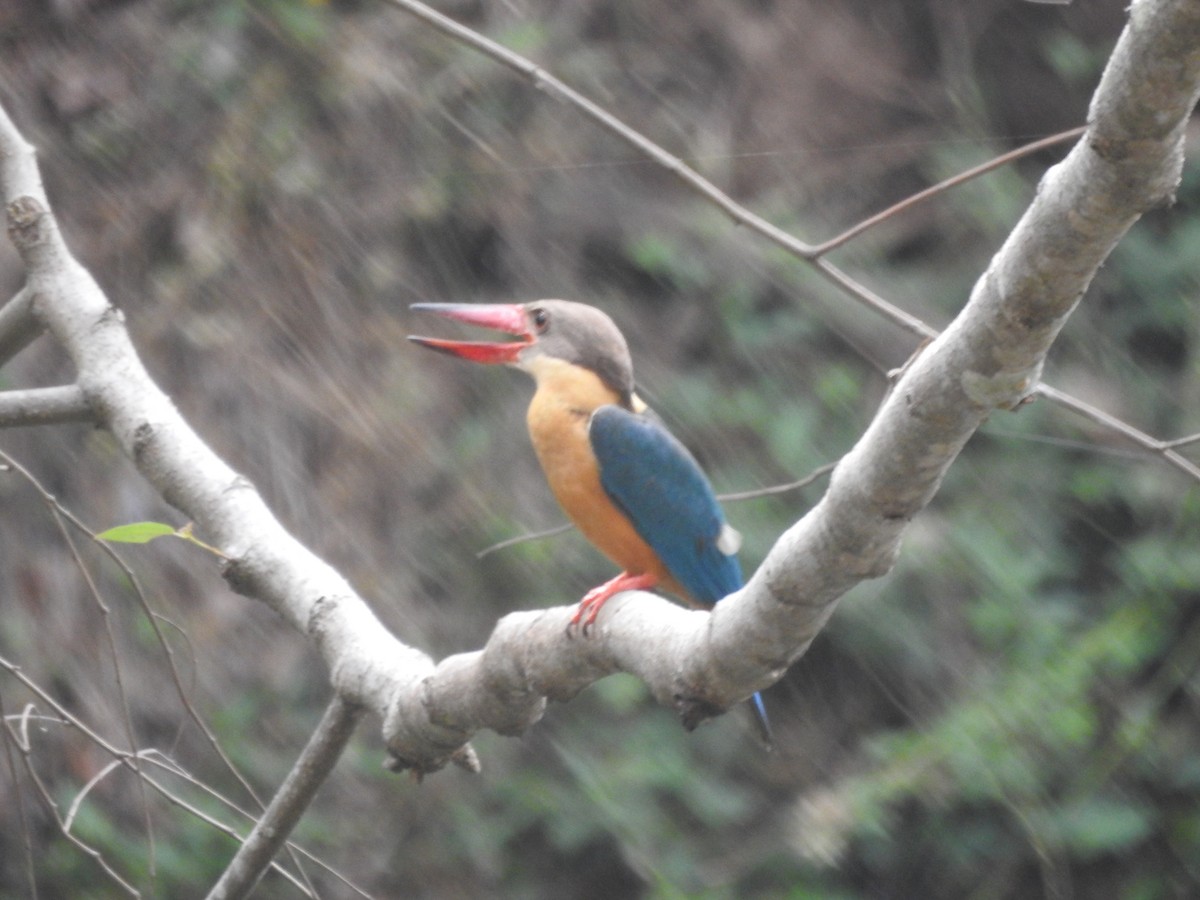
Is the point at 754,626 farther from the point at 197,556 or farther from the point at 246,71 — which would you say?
the point at 246,71

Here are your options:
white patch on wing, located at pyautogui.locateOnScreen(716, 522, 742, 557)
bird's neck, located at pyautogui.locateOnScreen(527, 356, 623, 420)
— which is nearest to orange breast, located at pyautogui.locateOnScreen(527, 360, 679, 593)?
bird's neck, located at pyautogui.locateOnScreen(527, 356, 623, 420)

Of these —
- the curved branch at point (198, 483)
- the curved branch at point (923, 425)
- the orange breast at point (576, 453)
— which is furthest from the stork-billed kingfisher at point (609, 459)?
the curved branch at point (923, 425)

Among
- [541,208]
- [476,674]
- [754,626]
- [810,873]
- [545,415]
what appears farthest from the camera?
[541,208]

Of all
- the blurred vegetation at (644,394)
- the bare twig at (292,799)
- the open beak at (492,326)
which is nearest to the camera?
the bare twig at (292,799)

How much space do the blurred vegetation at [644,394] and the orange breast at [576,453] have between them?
0.83 meters

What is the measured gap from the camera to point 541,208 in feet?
11.6

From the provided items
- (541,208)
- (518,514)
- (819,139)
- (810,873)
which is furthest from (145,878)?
(819,139)

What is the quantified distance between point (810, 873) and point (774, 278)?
1.31m

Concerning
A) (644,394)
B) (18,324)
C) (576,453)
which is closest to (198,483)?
(18,324)

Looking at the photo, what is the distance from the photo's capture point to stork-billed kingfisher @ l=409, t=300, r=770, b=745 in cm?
224

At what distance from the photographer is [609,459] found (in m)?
2.24

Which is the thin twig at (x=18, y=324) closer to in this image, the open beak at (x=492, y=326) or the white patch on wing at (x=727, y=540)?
the open beak at (x=492, y=326)

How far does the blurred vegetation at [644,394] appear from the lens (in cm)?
311

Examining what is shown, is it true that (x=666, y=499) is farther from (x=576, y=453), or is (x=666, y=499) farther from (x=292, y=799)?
(x=292, y=799)
